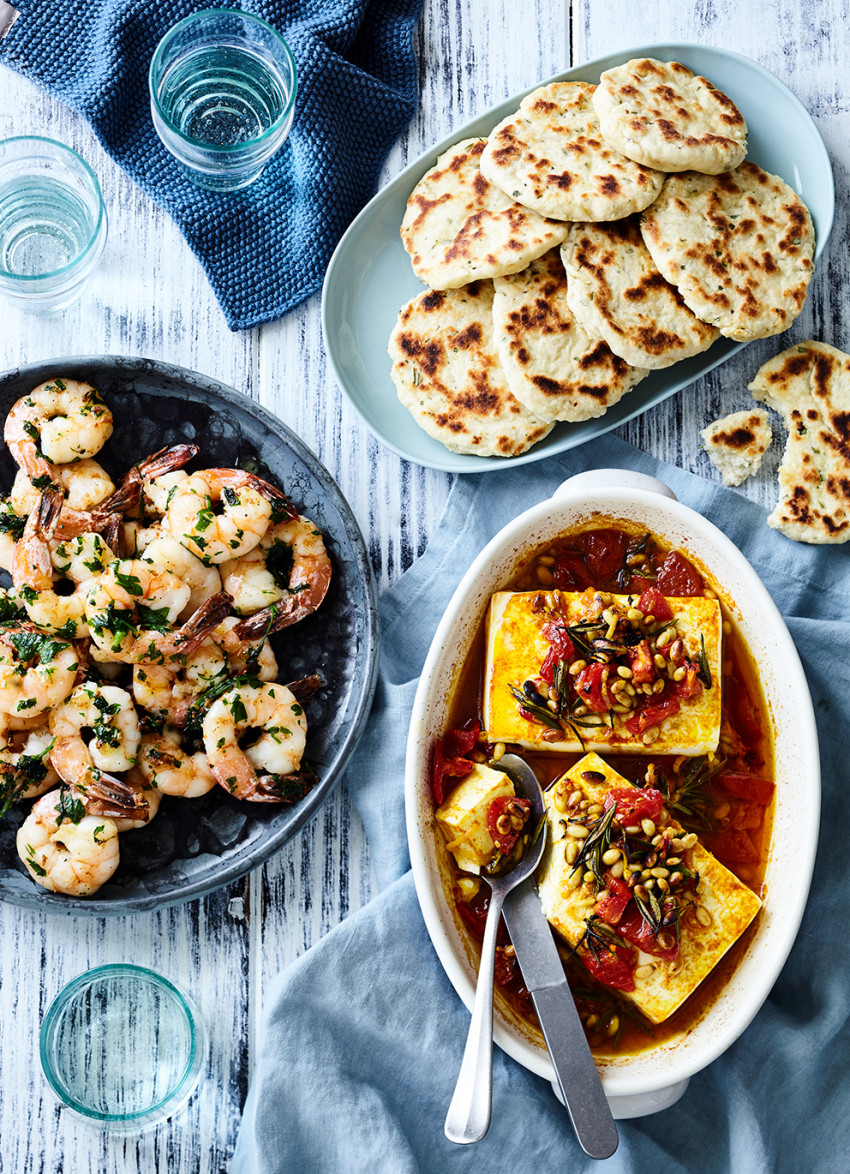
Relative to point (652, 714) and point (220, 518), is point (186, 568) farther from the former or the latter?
point (652, 714)

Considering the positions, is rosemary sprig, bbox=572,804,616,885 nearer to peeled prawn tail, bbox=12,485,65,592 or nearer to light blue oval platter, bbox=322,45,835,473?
light blue oval platter, bbox=322,45,835,473

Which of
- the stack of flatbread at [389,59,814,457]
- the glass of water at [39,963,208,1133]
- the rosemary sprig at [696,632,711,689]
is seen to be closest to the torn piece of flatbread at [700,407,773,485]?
the stack of flatbread at [389,59,814,457]

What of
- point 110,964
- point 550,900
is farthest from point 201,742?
point 550,900

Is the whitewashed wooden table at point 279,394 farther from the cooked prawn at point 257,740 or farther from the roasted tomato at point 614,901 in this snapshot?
the roasted tomato at point 614,901

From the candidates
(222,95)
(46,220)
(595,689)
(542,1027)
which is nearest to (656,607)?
(595,689)

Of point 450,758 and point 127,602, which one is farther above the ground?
point 127,602

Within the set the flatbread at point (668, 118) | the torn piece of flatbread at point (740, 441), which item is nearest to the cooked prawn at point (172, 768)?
the torn piece of flatbread at point (740, 441)
